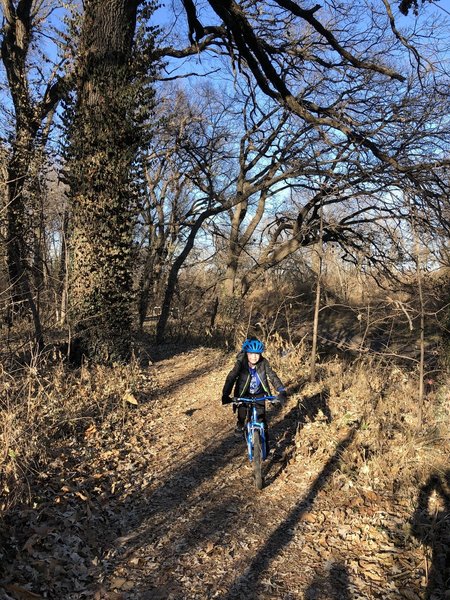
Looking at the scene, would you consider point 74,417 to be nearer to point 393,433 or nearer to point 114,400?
point 114,400

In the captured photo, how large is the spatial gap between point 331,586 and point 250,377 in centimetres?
243

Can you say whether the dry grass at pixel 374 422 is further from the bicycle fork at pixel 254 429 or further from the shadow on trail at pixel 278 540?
the bicycle fork at pixel 254 429

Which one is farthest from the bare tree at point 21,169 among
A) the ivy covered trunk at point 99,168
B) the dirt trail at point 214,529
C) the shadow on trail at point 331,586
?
the shadow on trail at point 331,586

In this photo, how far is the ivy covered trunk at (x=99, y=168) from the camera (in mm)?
9141

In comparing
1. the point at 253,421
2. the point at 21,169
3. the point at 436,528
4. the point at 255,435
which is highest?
the point at 21,169

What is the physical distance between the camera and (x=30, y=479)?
4.57 meters

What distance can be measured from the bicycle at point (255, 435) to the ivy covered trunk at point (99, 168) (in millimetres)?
4424

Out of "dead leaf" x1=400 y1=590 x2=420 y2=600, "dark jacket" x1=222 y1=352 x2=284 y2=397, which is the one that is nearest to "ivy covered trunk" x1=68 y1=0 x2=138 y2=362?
"dark jacket" x1=222 y1=352 x2=284 y2=397

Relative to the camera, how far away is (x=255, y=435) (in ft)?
18.2

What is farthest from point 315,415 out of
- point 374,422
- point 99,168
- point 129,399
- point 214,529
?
point 99,168

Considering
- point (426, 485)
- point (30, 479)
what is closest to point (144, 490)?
point (30, 479)

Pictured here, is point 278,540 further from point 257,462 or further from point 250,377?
point 250,377

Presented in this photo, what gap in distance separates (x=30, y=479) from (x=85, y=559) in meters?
1.05

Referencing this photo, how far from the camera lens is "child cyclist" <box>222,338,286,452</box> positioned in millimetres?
5703
